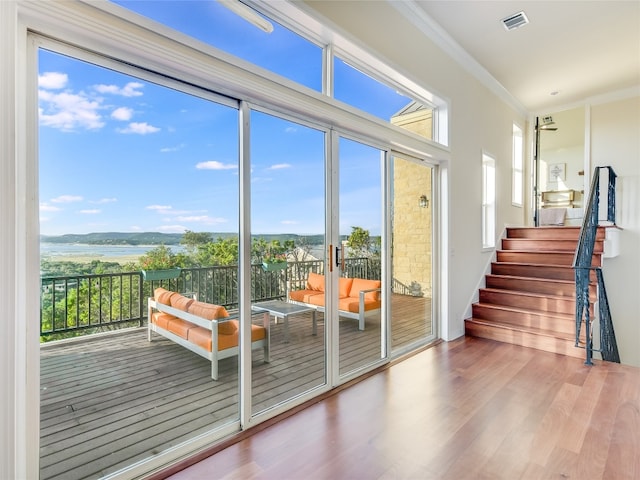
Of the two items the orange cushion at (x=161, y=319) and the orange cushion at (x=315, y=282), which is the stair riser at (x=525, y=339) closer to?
the orange cushion at (x=315, y=282)

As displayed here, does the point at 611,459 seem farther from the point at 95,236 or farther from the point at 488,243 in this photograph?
the point at 488,243

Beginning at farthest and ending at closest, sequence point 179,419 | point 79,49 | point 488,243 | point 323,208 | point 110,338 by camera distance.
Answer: point 488,243
point 323,208
point 179,419
point 110,338
point 79,49

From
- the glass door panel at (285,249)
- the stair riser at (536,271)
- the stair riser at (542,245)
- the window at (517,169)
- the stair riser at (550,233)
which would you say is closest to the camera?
the glass door panel at (285,249)

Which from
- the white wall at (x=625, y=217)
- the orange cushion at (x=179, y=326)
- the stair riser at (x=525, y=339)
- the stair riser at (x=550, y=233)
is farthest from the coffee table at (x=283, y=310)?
the white wall at (x=625, y=217)

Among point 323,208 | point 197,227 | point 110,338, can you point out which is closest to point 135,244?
point 197,227

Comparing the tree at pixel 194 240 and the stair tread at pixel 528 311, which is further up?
the tree at pixel 194 240

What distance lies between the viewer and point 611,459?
6.54 ft

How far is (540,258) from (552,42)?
2897mm

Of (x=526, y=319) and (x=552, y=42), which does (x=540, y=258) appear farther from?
(x=552, y=42)

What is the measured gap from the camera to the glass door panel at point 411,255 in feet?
12.1

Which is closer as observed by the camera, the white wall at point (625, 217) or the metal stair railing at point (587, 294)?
the metal stair railing at point (587, 294)

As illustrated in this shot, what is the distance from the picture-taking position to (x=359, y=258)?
328 centimetres

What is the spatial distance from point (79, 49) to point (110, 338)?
1486mm

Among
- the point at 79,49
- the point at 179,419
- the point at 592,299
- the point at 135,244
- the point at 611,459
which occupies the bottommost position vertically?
the point at 611,459
